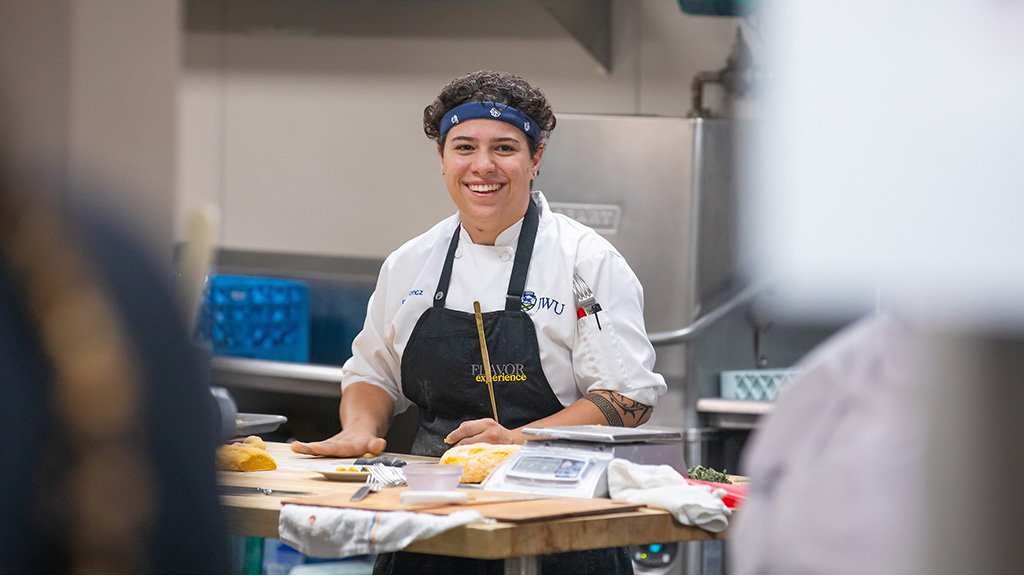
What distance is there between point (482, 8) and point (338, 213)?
112 centimetres

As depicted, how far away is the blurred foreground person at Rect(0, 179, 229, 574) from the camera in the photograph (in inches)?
20.5

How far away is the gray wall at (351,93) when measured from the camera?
4.69m

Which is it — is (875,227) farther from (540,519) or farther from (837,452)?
(540,519)

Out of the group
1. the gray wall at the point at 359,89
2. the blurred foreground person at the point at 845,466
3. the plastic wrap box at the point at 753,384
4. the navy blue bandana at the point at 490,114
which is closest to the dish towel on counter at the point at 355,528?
the blurred foreground person at the point at 845,466

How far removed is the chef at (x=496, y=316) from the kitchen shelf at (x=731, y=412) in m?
1.29

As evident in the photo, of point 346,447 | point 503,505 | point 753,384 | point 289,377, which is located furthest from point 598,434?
point 289,377

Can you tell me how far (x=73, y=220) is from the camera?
21.3 inches

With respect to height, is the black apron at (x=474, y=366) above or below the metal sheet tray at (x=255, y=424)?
above

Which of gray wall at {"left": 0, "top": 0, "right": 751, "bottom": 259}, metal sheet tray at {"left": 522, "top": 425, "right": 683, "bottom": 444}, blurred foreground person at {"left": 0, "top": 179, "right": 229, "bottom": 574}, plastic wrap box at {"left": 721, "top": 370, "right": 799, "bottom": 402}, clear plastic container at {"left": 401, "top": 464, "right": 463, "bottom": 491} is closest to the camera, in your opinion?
blurred foreground person at {"left": 0, "top": 179, "right": 229, "bottom": 574}

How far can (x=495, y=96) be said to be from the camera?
8.07 ft

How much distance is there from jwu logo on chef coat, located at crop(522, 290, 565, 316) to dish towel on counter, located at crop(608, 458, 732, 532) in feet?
1.75

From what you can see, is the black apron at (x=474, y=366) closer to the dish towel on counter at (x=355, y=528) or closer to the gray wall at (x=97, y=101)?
the dish towel on counter at (x=355, y=528)

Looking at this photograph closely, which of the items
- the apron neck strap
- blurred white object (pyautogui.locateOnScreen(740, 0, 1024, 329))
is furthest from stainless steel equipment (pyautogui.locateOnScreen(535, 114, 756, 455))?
blurred white object (pyautogui.locateOnScreen(740, 0, 1024, 329))

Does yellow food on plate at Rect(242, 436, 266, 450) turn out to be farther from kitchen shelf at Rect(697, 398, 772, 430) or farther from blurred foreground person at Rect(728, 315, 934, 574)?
kitchen shelf at Rect(697, 398, 772, 430)
